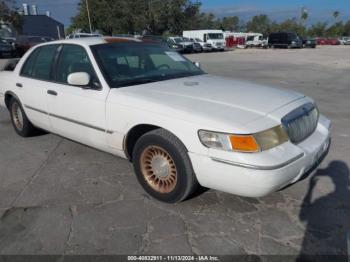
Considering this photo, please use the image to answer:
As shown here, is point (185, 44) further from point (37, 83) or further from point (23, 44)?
point (37, 83)

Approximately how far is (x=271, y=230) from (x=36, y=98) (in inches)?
136

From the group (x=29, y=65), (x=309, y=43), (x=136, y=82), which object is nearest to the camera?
(x=136, y=82)

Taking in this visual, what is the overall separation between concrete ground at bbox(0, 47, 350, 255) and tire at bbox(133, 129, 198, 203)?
0.15 meters

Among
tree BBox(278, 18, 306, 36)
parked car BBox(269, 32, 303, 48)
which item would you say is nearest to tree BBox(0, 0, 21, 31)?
parked car BBox(269, 32, 303, 48)

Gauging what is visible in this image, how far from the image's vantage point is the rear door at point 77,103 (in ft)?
12.4

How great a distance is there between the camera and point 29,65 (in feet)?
16.4

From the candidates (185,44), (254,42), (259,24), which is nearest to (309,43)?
(254,42)

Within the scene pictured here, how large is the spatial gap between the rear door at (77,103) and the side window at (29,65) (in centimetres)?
73

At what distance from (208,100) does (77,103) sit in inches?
63.0

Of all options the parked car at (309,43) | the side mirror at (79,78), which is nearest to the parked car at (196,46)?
the parked car at (309,43)

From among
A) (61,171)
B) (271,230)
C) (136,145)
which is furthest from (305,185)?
(61,171)

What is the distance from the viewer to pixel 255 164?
2768 mm

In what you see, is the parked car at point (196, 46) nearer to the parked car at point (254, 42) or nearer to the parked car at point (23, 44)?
the parked car at point (23, 44)

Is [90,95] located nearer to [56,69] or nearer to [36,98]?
[56,69]
